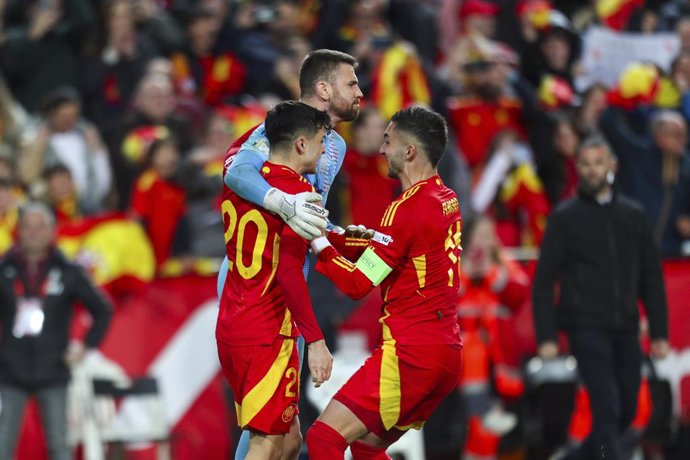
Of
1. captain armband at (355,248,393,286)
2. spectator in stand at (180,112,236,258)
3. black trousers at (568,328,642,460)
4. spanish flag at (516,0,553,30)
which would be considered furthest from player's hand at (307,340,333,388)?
spanish flag at (516,0,553,30)

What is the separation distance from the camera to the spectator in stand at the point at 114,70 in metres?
12.9

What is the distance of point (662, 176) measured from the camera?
1287 cm

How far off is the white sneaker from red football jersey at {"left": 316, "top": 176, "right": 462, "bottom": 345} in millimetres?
4016

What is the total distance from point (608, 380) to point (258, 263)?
11.1 feet

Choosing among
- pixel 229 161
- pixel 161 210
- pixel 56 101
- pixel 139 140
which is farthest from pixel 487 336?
pixel 229 161

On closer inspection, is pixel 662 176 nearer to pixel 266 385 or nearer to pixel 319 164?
pixel 319 164

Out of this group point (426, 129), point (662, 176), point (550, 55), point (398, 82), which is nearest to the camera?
point (426, 129)

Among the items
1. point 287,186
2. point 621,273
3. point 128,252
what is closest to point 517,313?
point 621,273

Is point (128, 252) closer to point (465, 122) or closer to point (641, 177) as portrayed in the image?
point (465, 122)

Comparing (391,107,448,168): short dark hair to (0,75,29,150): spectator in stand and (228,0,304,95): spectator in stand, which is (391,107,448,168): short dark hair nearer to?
(228,0,304,95): spectator in stand

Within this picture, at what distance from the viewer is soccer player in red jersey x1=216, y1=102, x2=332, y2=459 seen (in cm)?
696

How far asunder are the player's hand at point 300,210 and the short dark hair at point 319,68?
0.73 m

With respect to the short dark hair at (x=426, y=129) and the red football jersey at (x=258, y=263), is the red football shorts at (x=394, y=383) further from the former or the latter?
the short dark hair at (x=426, y=129)

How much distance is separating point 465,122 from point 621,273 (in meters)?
3.59
